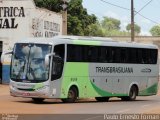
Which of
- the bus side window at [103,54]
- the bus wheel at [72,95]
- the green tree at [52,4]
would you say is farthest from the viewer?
the green tree at [52,4]

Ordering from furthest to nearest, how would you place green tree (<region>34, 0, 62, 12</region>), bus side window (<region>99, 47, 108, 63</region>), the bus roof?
green tree (<region>34, 0, 62, 12</region>) < bus side window (<region>99, 47, 108, 63</region>) < the bus roof

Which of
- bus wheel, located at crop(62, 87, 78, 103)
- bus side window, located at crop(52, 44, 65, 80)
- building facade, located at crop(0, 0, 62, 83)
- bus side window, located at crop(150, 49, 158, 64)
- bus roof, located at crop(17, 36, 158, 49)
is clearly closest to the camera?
bus side window, located at crop(52, 44, 65, 80)

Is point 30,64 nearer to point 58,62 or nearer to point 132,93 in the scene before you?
point 58,62

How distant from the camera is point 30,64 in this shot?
27547 mm

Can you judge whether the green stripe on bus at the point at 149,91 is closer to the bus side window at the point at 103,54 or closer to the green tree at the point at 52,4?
the bus side window at the point at 103,54

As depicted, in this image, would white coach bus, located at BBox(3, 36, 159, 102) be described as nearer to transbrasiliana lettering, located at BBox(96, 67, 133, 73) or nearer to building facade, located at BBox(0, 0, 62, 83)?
transbrasiliana lettering, located at BBox(96, 67, 133, 73)

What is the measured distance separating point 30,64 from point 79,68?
9.32ft

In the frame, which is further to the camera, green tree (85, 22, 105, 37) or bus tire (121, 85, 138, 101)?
green tree (85, 22, 105, 37)

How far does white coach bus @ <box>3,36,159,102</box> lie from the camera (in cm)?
2747

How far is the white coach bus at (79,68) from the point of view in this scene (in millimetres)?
27469

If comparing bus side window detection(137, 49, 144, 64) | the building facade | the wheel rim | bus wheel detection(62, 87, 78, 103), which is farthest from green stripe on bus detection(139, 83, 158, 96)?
the building facade

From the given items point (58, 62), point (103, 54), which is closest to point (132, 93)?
point (103, 54)

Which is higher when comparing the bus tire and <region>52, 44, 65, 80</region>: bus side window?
<region>52, 44, 65, 80</region>: bus side window

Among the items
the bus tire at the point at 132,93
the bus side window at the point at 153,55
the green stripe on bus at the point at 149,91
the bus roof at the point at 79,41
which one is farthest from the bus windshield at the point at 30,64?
the bus side window at the point at 153,55
